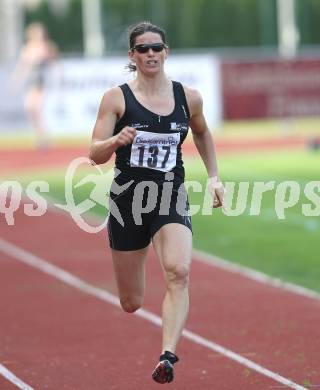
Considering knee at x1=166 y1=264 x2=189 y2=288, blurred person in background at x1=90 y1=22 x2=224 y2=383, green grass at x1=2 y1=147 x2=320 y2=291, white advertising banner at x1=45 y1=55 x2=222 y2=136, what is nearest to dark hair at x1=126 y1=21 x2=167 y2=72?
blurred person in background at x1=90 y1=22 x2=224 y2=383

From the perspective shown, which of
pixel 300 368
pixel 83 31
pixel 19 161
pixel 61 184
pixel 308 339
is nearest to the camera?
pixel 300 368

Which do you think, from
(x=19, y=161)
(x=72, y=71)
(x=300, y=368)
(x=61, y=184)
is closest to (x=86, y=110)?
(x=72, y=71)

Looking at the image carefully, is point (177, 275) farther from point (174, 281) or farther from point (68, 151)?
point (68, 151)

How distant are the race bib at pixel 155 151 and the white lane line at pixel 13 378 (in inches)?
60.8

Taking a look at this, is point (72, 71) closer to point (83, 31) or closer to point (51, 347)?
point (83, 31)

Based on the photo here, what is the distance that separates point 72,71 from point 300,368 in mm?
23237

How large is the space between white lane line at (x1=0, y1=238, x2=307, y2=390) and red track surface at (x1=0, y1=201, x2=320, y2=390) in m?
0.07

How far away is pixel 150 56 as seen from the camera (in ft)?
25.5

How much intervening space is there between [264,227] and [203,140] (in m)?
8.28

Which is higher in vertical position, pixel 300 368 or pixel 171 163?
pixel 171 163

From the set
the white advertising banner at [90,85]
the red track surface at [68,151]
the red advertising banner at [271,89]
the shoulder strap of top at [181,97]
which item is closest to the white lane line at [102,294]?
the shoulder strap of top at [181,97]

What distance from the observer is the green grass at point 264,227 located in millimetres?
13383

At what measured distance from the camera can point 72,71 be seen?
31.1 meters

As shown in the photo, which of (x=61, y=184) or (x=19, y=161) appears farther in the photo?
(x=19, y=161)
